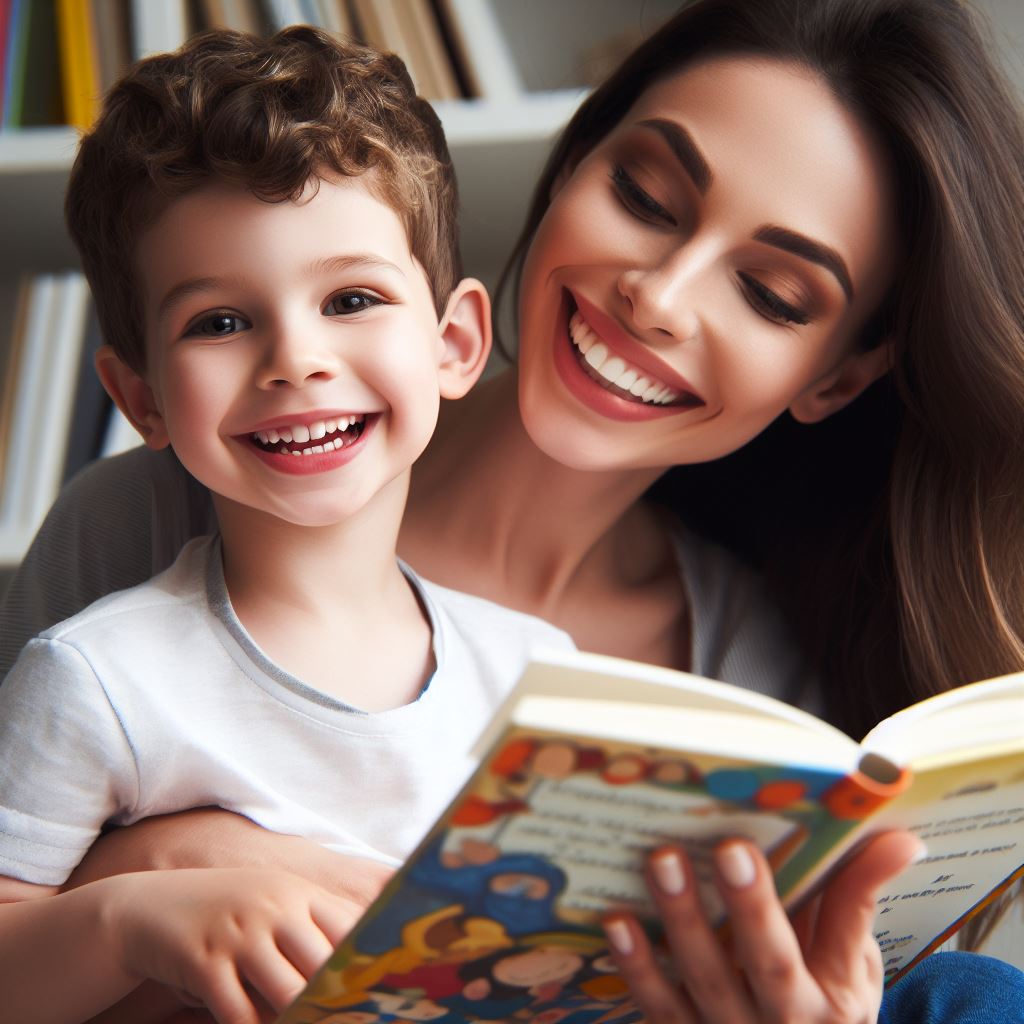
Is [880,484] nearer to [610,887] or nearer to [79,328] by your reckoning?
[610,887]

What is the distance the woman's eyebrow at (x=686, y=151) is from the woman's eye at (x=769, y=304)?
10 centimetres

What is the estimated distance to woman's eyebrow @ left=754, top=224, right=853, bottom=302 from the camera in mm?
1206

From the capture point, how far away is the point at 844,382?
144cm

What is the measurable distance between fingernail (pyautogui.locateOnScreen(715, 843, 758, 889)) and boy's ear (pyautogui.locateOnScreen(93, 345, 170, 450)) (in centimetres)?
59

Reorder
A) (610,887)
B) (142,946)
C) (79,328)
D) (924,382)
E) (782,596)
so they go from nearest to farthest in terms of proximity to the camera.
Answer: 1. (610,887)
2. (142,946)
3. (924,382)
4. (782,596)
5. (79,328)

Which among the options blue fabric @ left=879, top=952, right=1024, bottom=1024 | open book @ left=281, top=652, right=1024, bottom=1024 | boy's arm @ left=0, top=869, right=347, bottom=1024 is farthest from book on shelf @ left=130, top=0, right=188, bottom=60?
blue fabric @ left=879, top=952, right=1024, bottom=1024

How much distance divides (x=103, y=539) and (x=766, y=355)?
760mm

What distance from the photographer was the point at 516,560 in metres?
1.51

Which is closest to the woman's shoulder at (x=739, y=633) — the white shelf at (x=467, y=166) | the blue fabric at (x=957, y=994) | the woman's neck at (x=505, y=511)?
the woman's neck at (x=505, y=511)

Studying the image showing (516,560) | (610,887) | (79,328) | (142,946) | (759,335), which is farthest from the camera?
(79,328)

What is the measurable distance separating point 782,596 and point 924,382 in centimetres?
38

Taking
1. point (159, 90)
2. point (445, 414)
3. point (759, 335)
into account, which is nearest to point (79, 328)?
point (445, 414)

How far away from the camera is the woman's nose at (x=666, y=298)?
3.95 ft

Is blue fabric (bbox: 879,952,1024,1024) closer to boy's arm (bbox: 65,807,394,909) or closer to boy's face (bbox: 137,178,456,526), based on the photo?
boy's arm (bbox: 65,807,394,909)
